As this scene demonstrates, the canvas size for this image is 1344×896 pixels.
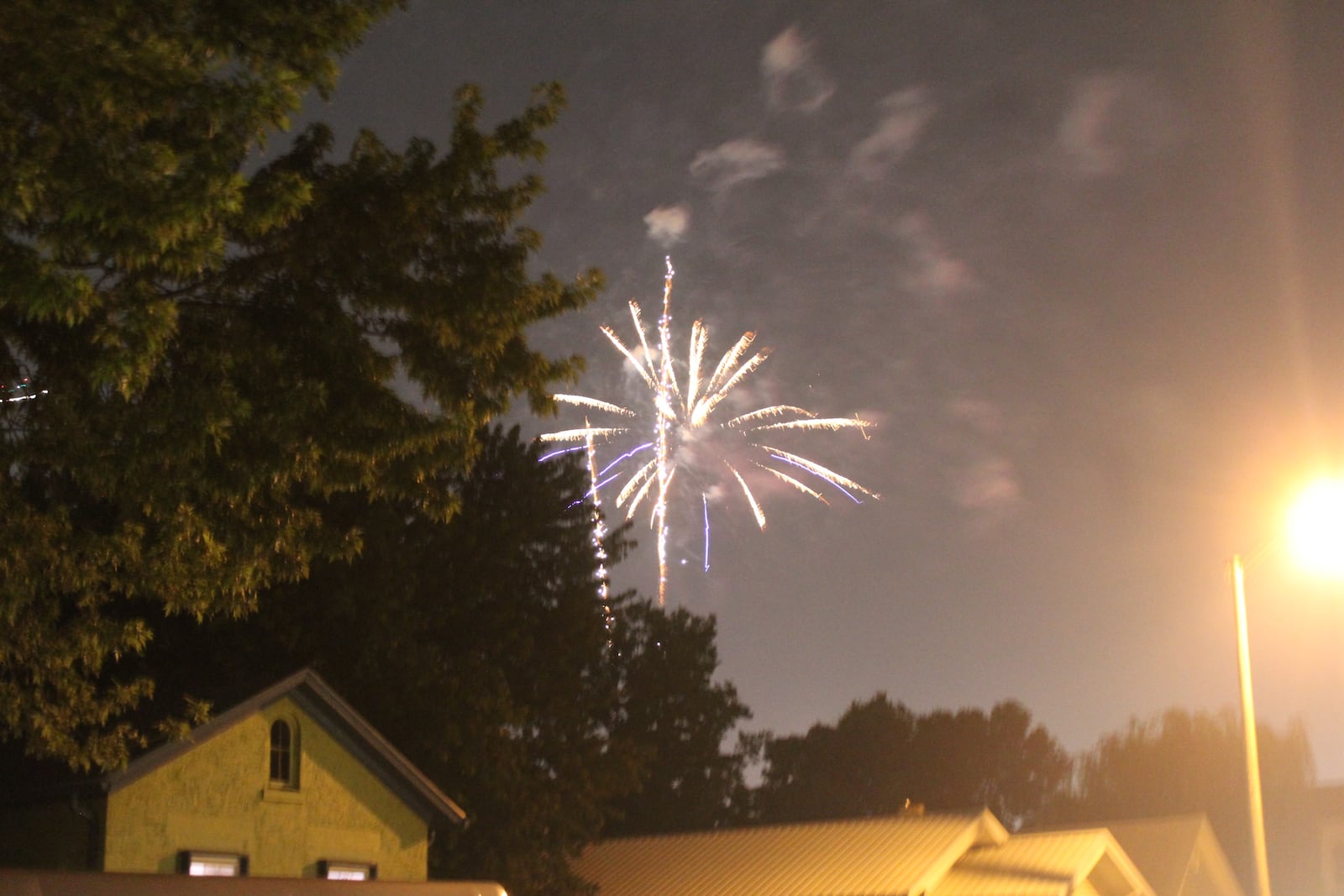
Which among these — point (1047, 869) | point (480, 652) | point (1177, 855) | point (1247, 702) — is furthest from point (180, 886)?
point (1177, 855)

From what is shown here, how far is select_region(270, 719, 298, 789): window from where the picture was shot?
2753cm

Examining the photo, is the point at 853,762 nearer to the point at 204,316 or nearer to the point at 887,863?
the point at 887,863

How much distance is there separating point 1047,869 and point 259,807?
15.3 meters

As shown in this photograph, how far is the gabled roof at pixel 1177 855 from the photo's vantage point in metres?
41.5

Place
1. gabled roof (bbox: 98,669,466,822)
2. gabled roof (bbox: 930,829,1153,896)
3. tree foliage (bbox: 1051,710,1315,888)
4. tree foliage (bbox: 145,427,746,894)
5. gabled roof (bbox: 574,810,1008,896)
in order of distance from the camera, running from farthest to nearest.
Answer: tree foliage (bbox: 1051,710,1315,888)
tree foliage (bbox: 145,427,746,894)
gabled roof (bbox: 574,810,1008,896)
gabled roof (bbox: 930,829,1153,896)
gabled roof (bbox: 98,669,466,822)

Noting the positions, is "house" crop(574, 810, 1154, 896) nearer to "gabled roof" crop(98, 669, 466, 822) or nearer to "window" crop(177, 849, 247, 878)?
"gabled roof" crop(98, 669, 466, 822)

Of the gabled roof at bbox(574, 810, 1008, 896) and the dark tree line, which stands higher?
the dark tree line

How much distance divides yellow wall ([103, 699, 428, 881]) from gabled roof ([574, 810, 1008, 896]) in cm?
731

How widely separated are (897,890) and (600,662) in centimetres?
2674

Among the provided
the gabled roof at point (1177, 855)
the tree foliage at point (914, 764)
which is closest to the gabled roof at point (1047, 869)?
the gabled roof at point (1177, 855)

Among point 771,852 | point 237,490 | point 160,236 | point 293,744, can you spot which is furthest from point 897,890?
point 160,236

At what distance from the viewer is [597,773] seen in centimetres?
3891

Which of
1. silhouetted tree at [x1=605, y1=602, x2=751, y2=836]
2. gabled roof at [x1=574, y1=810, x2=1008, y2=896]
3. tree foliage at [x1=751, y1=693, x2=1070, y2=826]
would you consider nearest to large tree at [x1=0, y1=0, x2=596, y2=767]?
gabled roof at [x1=574, y1=810, x2=1008, y2=896]

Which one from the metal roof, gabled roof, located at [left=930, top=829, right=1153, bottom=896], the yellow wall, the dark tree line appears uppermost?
the dark tree line
